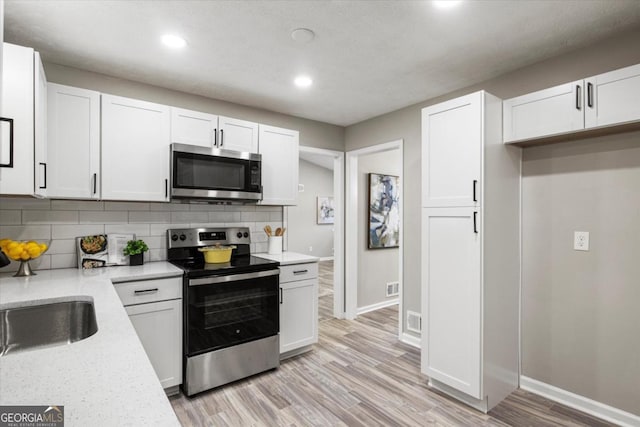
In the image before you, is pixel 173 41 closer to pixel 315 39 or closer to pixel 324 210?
pixel 315 39

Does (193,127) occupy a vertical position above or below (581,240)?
above

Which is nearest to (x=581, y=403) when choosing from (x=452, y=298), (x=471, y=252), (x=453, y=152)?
(x=452, y=298)

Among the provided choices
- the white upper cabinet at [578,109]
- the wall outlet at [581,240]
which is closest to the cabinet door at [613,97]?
the white upper cabinet at [578,109]

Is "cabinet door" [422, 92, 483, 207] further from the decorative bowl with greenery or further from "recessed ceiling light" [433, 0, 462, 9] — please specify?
the decorative bowl with greenery

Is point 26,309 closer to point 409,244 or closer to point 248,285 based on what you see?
point 248,285

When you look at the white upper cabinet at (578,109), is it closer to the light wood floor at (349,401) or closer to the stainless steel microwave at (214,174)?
the light wood floor at (349,401)

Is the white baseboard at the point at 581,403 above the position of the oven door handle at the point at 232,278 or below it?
below

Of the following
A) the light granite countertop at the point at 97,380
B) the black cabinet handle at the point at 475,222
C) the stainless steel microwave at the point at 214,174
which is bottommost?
the light granite countertop at the point at 97,380

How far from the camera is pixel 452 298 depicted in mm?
2500

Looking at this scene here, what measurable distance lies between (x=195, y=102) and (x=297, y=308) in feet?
6.90

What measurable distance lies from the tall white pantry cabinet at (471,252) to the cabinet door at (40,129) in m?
2.53

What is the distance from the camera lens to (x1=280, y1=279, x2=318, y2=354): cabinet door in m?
3.02

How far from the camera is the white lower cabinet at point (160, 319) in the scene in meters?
→ 2.29

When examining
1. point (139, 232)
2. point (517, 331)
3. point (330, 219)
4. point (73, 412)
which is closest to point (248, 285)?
point (139, 232)
